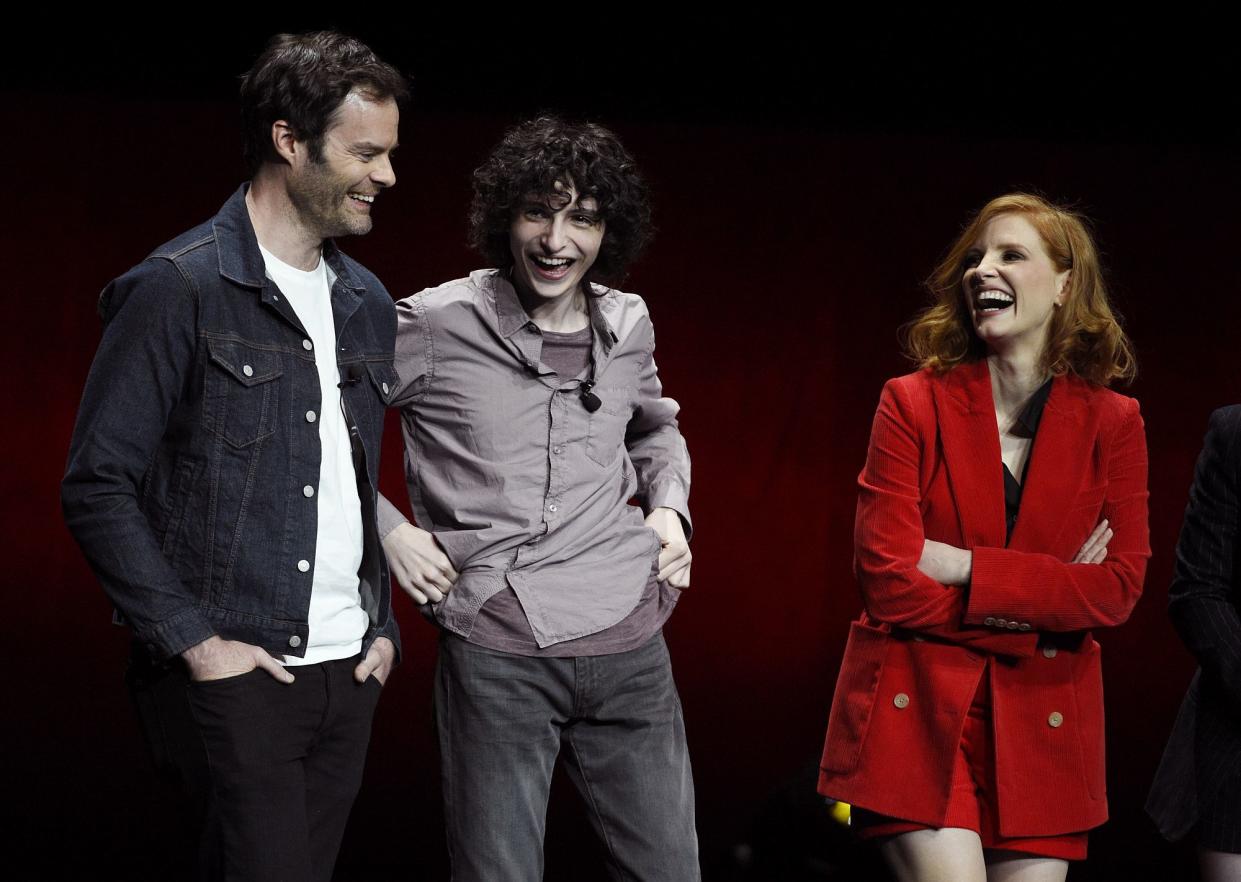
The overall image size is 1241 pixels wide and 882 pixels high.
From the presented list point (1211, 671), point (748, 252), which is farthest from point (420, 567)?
point (748, 252)

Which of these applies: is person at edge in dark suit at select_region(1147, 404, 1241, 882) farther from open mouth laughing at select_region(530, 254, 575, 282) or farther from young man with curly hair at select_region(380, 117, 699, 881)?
open mouth laughing at select_region(530, 254, 575, 282)

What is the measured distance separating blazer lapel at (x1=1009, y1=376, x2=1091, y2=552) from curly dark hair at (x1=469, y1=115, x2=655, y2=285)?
82cm

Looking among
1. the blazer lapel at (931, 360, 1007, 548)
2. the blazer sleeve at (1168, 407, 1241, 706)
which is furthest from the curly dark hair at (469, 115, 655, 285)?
the blazer sleeve at (1168, 407, 1241, 706)

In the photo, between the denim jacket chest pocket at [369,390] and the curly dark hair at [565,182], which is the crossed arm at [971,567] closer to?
the curly dark hair at [565,182]

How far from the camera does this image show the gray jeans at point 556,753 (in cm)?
228

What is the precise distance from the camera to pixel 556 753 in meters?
2.37

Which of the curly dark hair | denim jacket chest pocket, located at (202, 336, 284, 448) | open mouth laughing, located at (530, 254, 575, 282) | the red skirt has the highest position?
the curly dark hair

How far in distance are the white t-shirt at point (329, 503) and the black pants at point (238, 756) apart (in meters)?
0.06

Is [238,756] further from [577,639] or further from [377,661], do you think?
[577,639]

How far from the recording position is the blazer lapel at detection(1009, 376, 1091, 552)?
2.52m

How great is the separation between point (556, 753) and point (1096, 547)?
3.45 feet

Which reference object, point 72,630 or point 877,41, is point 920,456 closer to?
point 877,41

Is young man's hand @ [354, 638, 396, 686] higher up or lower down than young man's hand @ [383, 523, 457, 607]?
lower down

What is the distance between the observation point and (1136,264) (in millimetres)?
5594
